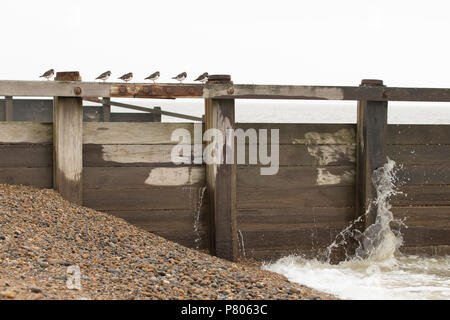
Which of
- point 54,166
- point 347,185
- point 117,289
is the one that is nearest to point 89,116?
point 54,166

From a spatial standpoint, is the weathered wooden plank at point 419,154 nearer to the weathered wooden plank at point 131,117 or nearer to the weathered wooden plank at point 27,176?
the weathered wooden plank at point 27,176

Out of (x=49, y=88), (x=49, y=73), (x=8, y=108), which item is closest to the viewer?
(x=49, y=88)

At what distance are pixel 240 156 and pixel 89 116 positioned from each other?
7.77 metres

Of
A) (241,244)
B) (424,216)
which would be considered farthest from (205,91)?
(424,216)

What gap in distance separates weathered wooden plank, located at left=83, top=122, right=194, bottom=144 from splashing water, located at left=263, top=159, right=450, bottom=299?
197cm

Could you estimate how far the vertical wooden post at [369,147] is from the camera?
24.8ft

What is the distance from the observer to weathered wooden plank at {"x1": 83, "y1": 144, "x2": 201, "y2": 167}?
285 inches

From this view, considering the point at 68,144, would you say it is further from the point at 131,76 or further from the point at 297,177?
the point at 297,177

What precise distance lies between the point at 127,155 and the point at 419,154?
365 cm

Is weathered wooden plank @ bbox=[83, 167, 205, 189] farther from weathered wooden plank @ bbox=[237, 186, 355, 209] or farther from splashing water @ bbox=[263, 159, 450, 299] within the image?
splashing water @ bbox=[263, 159, 450, 299]

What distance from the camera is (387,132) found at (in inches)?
305

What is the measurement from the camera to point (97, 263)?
559 centimetres

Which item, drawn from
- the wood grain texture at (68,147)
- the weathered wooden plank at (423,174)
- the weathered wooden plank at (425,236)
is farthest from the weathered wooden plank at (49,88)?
the weathered wooden plank at (425,236)

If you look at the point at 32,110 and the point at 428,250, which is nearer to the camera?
A: the point at 428,250
